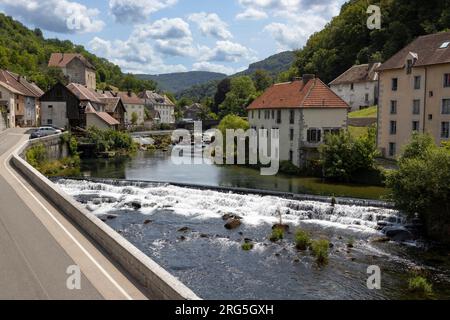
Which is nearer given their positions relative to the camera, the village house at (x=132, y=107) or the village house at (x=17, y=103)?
the village house at (x=17, y=103)

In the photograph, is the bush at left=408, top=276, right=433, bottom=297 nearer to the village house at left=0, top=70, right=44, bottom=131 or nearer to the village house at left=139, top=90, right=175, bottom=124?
the village house at left=0, top=70, right=44, bottom=131

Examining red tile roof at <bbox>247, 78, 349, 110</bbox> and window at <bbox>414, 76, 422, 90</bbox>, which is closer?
window at <bbox>414, 76, 422, 90</bbox>

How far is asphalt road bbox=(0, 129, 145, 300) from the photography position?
457 inches

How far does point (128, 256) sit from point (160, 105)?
5546 inches

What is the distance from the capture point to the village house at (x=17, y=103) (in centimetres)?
6562

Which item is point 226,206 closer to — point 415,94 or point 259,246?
point 259,246

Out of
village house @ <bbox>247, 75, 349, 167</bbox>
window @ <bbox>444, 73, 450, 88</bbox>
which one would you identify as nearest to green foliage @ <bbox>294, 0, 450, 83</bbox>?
village house @ <bbox>247, 75, 349, 167</bbox>

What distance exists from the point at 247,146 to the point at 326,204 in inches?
1051

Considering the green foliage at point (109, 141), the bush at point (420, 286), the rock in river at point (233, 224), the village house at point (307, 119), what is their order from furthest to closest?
the green foliage at point (109, 141) < the village house at point (307, 119) < the rock in river at point (233, 224) < the bush at point (420, 286)

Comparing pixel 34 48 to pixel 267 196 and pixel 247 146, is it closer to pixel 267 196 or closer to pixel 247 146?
pixel 247 146

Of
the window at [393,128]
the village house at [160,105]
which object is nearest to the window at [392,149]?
the window at [393,128]

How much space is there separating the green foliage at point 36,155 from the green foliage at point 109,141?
14.9 meters

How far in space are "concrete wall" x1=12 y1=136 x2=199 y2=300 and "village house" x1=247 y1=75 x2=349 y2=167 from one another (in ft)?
93.4

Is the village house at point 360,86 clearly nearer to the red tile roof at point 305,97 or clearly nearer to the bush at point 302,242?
the red tile roof at point 305,97
